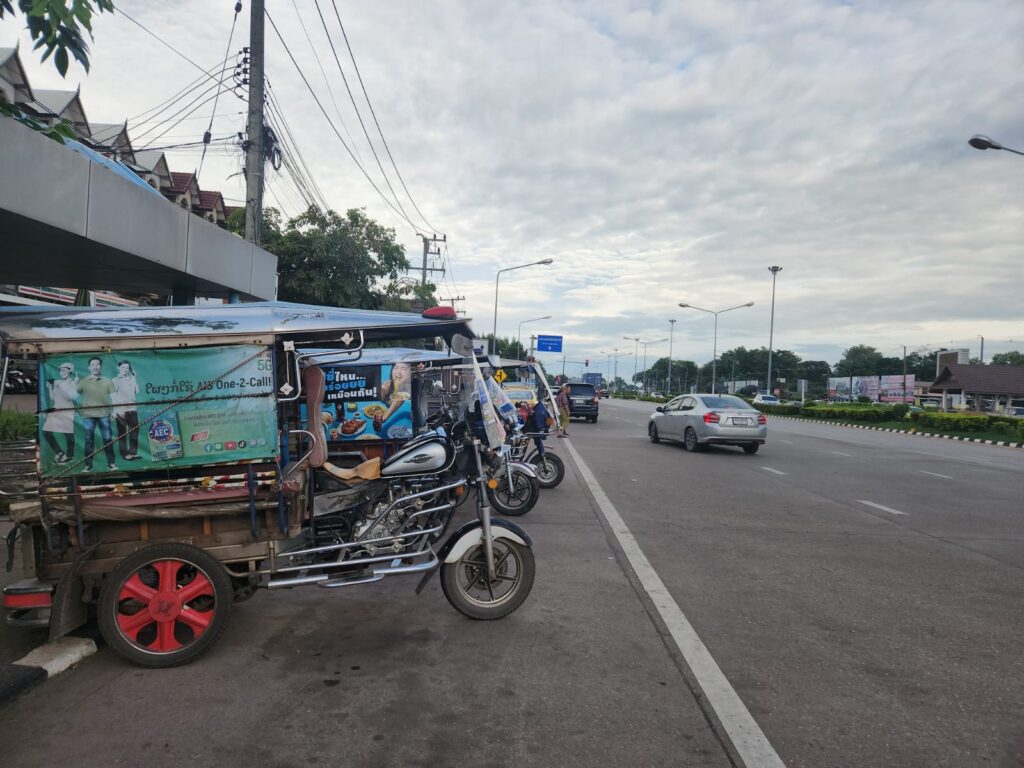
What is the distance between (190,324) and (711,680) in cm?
368

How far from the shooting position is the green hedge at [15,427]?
8.91m

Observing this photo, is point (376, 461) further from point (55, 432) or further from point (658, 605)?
point (658, 605)

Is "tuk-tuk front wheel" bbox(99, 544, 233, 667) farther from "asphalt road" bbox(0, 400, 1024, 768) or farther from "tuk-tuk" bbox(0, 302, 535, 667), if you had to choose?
"asphalt road" bbox(0, 400, 1024, 768)

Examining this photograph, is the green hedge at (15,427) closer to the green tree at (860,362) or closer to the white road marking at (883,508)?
the white road marking at (883,508)

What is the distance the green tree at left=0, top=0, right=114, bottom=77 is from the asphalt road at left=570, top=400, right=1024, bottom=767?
4.95 metres

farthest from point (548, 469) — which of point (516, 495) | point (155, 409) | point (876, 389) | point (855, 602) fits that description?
point (876, 389)

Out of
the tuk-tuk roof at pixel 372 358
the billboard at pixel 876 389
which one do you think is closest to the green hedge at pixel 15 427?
the tuk-tuk roof at pixel 372 358

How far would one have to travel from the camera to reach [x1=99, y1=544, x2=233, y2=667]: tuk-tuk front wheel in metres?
4.05

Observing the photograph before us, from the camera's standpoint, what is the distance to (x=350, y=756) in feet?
10.2

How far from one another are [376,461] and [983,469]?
15757 mm

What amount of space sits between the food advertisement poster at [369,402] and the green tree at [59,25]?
5.03 m

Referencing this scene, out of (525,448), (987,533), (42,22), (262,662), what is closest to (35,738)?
(262,662)

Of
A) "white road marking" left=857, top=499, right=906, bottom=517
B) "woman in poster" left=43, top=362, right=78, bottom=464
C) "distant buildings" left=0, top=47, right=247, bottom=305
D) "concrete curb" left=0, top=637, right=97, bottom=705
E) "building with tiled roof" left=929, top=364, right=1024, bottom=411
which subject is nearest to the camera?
"concrete curb" left=0, top=637, right=97, bottom=705

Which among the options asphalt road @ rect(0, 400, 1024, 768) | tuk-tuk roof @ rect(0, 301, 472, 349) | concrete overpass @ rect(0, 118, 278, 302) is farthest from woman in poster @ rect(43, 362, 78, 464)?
concrete overpass @ rect(0, 118, 278, 302)
